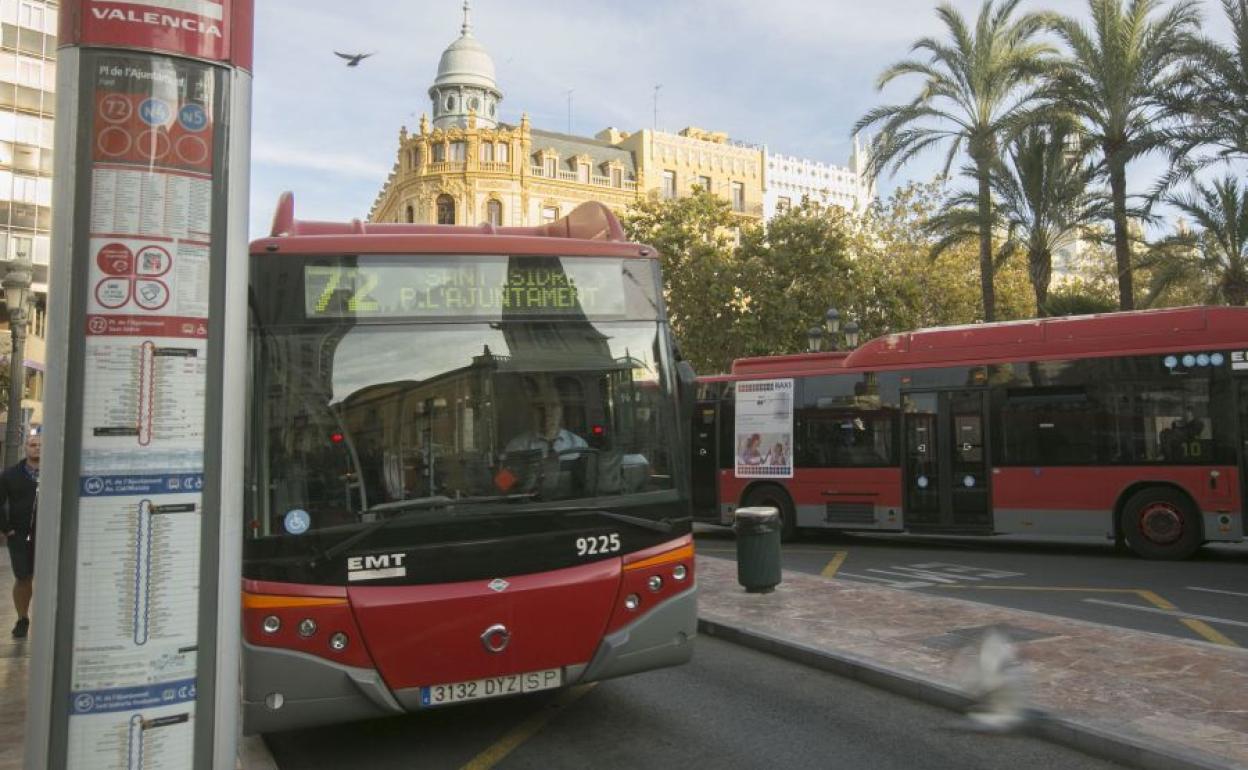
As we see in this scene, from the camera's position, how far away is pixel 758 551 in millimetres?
9688

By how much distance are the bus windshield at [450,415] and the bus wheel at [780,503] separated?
35.6 feet

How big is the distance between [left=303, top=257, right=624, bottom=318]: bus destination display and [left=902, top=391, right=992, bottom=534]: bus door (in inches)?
396

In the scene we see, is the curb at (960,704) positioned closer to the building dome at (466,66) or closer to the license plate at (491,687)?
the license plate at (491,687)

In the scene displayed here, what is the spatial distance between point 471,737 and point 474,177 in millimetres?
55316

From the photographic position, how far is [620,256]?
18.9 feet

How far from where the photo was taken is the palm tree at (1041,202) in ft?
65.0

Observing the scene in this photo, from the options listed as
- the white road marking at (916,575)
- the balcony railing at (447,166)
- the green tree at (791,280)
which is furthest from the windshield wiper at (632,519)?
the balcony railing at (447,166)

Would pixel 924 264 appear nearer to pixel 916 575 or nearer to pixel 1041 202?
pixel 1041 202

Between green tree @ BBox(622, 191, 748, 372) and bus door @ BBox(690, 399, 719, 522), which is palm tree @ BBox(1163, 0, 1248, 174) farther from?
green tree @ BBox(622, 191, 748, 372)

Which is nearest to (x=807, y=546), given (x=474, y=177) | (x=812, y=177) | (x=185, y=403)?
(x=185, y=403)

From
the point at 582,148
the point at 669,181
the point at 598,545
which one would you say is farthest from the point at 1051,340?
the point at 669,181

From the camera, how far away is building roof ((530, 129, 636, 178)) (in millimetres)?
65312

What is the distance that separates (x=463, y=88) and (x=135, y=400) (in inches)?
2567

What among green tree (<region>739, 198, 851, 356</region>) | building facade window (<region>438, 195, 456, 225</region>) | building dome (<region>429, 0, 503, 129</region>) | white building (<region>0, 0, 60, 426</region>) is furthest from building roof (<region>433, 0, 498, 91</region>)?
green tree (<region>739, 198, 851, 356</region>)
